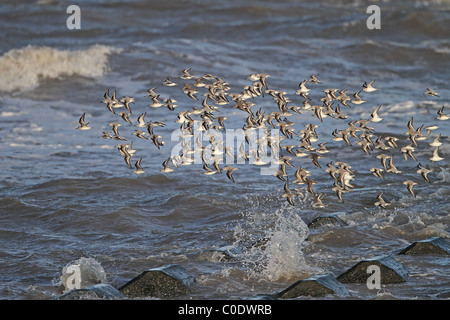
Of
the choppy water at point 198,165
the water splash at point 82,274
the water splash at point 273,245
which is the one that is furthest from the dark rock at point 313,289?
the water splash at point 82,274

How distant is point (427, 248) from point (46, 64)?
56.2 ft

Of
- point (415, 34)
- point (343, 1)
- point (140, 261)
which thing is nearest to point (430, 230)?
point (140, 261)

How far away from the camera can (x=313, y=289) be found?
326 inches

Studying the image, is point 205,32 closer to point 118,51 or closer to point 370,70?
point 118,51

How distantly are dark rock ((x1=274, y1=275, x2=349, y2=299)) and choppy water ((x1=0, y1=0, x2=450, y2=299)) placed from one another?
395mm

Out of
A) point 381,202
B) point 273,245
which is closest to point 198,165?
point 381,202

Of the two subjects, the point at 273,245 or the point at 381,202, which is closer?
the point at 273,245

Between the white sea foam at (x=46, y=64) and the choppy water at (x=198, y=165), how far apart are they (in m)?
0.08

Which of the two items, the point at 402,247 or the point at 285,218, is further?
the point at 285,218

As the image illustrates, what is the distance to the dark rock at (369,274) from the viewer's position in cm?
880

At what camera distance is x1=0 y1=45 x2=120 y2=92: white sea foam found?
2230 cm

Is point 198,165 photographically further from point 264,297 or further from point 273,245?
point 264,297

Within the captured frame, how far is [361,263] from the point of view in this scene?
8891 millimetres
